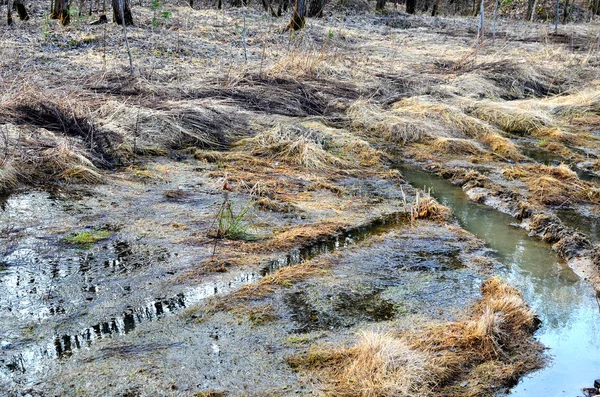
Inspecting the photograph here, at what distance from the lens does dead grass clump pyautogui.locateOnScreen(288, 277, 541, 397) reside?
110 inches

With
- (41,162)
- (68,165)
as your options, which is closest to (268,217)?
(68,165)

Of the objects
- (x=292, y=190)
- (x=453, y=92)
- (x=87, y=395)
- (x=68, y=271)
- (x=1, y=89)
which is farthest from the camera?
A: (x=453, y=92)

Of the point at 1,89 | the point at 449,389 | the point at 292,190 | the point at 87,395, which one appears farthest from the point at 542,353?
the point at 1,89

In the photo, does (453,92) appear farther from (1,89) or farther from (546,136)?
(1,89)

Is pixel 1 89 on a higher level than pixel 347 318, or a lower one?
higher

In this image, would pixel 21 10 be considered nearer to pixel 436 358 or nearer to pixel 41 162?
pixel 41 162

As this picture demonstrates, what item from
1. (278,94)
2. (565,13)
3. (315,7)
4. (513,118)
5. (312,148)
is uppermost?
(565,13)

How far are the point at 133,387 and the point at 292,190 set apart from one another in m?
3.15

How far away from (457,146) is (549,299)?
3704 millimetres

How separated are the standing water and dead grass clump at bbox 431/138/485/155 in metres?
1.66

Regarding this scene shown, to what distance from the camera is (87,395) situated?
2654 mm

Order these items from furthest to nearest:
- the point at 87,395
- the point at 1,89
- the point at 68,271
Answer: the point at 1,89 → the point at 68,271 → the point at 87,395

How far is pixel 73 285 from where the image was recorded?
3.60 meters

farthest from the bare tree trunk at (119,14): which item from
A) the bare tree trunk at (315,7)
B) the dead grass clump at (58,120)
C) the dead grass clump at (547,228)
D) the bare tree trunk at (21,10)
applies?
the dead grass clump at (547,228)
